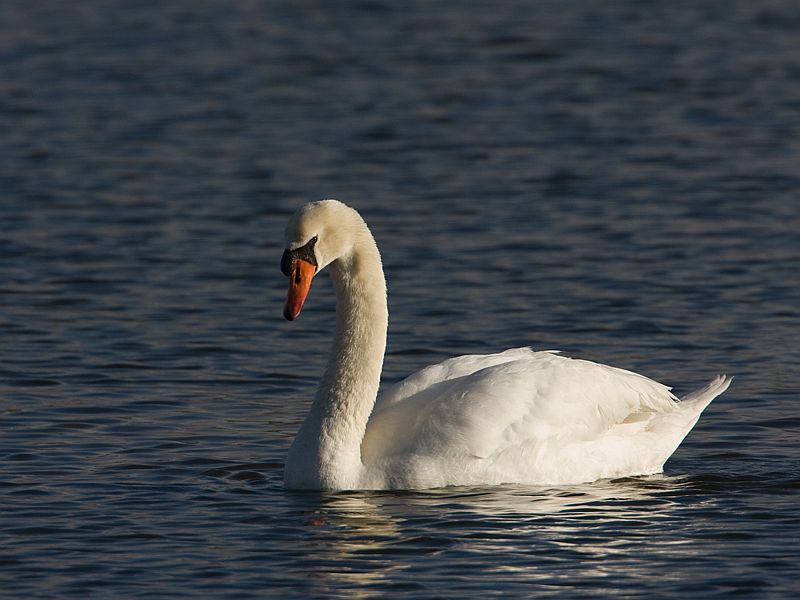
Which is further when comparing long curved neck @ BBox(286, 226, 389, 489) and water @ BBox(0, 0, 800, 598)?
long curved neck @ BBox(286, 226, 389, 489)

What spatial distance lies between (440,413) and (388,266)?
241 inches

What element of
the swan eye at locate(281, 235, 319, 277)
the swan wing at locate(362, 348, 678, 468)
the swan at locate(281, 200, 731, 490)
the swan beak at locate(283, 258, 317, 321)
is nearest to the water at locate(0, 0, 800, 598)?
the swan at locate(281, 200, 731, 490)

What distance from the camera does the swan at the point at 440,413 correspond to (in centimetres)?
991

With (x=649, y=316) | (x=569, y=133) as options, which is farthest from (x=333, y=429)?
(x=569, y=133)

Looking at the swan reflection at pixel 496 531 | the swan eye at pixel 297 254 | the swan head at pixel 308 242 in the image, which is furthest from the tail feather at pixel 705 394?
the swan eye at pixel 297 254

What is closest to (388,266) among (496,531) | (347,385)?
(347,385)

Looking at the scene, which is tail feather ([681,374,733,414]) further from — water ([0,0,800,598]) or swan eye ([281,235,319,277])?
swan eye ([281,235,319,277])

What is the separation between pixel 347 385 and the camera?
10258mm

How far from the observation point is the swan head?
388 inches

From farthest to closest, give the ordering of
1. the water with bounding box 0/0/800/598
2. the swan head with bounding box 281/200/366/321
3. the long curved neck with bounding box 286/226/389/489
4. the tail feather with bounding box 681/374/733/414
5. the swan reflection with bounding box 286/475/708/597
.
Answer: the tail feather with bounding box 681/374/733/414, the long curved neck with bounding box 286/226/389/489, the swan head with bounding box 281/200/366/321, the water with bounding box 0/0/800/598, the swan reflection with bounding box 286/475/708/597

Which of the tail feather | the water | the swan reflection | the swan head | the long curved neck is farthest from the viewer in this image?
the tail feather

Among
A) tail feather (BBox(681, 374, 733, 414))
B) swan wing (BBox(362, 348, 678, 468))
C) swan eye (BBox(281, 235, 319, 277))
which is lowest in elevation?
tail feather (BBox(681, 374, 733, 414))

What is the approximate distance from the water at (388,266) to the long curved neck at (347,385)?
0.55 feet

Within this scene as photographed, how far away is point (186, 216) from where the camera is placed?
58.7 ft
